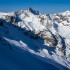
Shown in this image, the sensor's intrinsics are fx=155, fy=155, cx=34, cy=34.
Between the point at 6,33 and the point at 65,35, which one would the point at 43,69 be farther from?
the point at 65,35

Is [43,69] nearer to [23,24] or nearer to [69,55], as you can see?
[69,55]

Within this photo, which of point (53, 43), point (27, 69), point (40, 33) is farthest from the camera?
point (40, 33)

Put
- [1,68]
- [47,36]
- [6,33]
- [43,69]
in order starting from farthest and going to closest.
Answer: [47,36] < [6,33] < [43,69] < [1,68]

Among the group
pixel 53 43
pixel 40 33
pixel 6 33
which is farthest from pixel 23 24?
pixel 6 33

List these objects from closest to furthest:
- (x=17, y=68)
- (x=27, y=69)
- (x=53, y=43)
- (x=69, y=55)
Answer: (x=17, y=68) → (x=27, y=69) → (x=69, y=55) → (x=53, y=43)

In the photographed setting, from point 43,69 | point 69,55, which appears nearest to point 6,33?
point 43,69

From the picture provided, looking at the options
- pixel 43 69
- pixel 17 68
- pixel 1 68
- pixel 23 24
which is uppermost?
pixel 23 24

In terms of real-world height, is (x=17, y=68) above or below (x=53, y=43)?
below

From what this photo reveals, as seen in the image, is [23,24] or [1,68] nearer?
[1,68]

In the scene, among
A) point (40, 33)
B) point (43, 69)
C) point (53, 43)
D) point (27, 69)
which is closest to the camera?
point (27, 69)
